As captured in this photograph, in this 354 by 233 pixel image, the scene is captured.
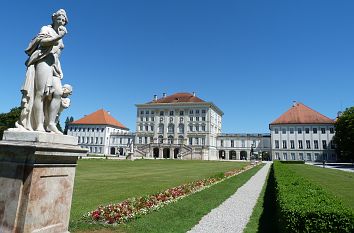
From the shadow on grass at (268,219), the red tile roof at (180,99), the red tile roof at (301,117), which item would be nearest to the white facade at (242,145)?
the red tile roof at (301,117)

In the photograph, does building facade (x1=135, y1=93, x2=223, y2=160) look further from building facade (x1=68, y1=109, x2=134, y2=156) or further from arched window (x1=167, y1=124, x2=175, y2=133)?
building facade (x1=68, y1=109, x2=134, y2=156)

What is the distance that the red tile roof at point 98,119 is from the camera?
96.1m

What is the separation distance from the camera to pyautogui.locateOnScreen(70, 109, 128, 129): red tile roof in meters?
96.1

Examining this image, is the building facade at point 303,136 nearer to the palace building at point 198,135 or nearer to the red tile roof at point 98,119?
the palace building at point 198,135

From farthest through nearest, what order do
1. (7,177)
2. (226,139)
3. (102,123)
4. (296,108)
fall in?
(102,123)
(226,139)
(296,108)
(7,177)

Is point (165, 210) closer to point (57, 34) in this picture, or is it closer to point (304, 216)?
point (304, 216)

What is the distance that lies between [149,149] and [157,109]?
13030 mm

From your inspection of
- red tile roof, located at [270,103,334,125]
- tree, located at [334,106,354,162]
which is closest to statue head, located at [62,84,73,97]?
tree, located at [334,106,354,162]

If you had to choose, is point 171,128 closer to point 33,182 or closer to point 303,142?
point 303,142

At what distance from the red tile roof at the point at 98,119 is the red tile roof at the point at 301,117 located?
5276 cm

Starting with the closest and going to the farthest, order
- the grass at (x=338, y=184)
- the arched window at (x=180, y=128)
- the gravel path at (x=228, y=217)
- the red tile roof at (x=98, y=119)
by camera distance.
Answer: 1. the gravel path at (x=228, y=217)
2. the grass at (x=338, y=184)
3. the arched window at (x=180, y=128)
4. the red tile roof at (x=98, y=119)

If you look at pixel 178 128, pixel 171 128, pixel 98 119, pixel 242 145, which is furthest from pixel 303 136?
pixel 98 119

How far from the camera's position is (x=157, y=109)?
89000 millimetres

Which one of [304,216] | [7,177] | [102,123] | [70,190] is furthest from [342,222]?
[102,123]
